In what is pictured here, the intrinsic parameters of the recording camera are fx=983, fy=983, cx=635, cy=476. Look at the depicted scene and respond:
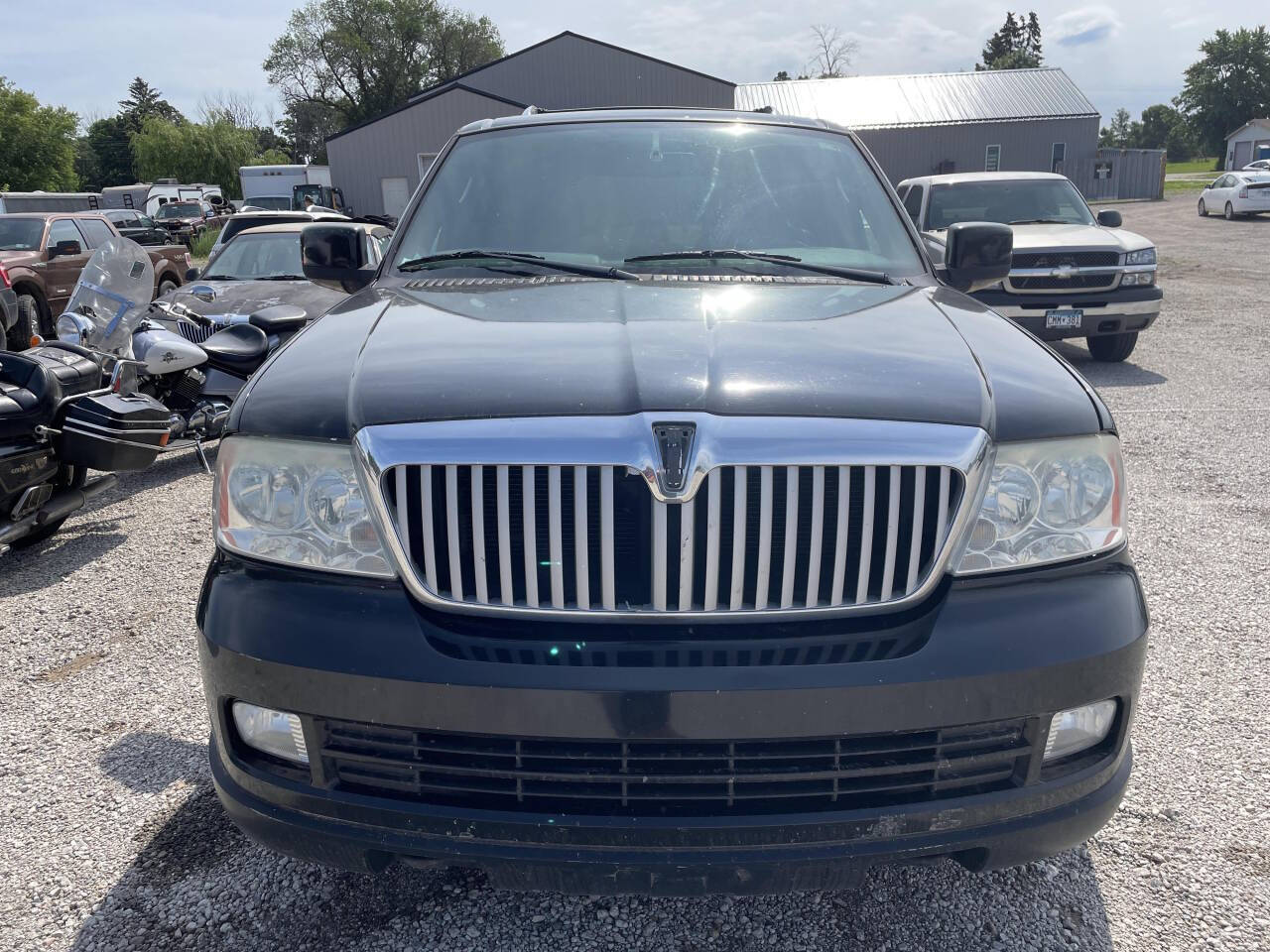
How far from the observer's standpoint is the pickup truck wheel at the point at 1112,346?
975 centimetres

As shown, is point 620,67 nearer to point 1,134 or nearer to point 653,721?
point 1,134

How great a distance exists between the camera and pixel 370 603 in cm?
185

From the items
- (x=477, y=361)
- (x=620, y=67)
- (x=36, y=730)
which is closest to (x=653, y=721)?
(x=477, y=361)

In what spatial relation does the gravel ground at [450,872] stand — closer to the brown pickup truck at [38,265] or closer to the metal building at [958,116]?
the brown pickup truck at [38,265]

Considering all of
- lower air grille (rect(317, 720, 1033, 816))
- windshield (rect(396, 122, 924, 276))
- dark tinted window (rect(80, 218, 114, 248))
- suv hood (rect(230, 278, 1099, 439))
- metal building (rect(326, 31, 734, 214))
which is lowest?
lower air grille (rect(317, 720, 1033, 816))

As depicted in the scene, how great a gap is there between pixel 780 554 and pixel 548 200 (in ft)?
5.87

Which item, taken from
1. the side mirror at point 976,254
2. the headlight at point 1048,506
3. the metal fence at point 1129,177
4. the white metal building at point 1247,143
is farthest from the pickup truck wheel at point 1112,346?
the white metal building at point 1247,143

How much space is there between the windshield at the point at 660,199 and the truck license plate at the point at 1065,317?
21.1 feet

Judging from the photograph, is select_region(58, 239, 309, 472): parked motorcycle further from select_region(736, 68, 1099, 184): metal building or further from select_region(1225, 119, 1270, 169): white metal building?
select_region(1225, 119, 1270, 169): white metal building

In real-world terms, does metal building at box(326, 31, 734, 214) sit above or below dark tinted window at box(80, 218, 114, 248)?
above

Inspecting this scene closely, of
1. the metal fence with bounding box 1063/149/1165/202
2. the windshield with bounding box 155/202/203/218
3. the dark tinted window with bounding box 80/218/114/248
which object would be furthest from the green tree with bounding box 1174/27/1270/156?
the dark tinted window with bounding box 80/218/114/248

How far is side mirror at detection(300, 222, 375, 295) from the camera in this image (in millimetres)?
3379

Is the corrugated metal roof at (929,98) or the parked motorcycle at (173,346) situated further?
the corrugated metal roof at (929,98)

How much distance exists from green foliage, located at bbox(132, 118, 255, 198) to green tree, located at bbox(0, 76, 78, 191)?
13.7 meters
